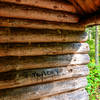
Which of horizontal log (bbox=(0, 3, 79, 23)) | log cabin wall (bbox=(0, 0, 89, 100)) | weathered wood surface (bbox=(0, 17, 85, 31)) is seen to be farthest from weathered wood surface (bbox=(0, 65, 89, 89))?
horizontal log (bbox=(0, 3, 79, 23))

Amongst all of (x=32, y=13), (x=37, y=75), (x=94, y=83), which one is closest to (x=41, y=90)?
(x=37, y=75)

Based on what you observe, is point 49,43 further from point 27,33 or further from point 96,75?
point 96,75

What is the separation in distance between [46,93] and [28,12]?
155 cm

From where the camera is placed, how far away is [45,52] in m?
1.91

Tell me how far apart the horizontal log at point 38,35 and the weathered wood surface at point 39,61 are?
0.32 metres

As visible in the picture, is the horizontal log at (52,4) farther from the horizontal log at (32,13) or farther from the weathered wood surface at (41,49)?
the weathered wood surface at (41,49)

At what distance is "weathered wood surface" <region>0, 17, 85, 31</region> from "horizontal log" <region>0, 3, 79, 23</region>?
68 mm

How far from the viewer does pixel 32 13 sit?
172 cm

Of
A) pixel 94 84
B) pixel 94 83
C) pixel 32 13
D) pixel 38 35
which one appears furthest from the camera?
pixel 94 83

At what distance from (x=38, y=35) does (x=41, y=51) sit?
0.31m

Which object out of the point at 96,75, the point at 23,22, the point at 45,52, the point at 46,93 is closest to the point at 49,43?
the point at 45,52

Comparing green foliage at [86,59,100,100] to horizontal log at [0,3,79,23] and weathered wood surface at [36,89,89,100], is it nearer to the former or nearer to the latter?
weathered wood surface at [36,89,89,100]

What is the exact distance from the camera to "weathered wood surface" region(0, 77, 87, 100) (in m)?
1.65

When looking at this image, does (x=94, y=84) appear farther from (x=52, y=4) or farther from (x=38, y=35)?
(x=52, y=4)
